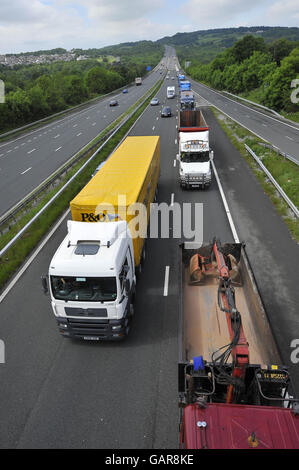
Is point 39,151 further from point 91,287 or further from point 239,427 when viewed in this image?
point 239,427

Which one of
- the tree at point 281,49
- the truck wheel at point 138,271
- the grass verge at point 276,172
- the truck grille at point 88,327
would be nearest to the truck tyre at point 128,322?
the truck grille at point 88,327

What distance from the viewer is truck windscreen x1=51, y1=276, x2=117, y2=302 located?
29.6ft

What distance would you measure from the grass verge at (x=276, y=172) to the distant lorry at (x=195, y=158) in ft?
13.9

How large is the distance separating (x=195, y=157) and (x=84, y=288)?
15.9 meters

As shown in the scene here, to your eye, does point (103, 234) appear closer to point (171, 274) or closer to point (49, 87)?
point (171, 274)

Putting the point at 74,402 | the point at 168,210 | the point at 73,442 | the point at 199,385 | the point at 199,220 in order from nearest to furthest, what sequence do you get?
1. the point at 199,385
2. the point at 73,442
3. the point at 74,402
4. the point at 199,220
5. the point at 168,210

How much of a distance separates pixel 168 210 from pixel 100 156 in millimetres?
13129

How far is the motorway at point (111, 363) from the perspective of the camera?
7516 millimetres

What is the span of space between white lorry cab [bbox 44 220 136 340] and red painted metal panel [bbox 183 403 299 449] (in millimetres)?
4104

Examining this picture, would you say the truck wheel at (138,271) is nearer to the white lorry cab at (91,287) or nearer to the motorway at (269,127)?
the white lorry cab at (91,287)

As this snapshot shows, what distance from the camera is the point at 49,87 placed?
67.1m

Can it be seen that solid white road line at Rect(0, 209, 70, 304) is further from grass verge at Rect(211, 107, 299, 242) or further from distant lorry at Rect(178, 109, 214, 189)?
grass verge at Rect(211, 107, 299, 242)

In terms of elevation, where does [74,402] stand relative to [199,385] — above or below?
below

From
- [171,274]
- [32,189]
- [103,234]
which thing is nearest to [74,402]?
[103,234]
